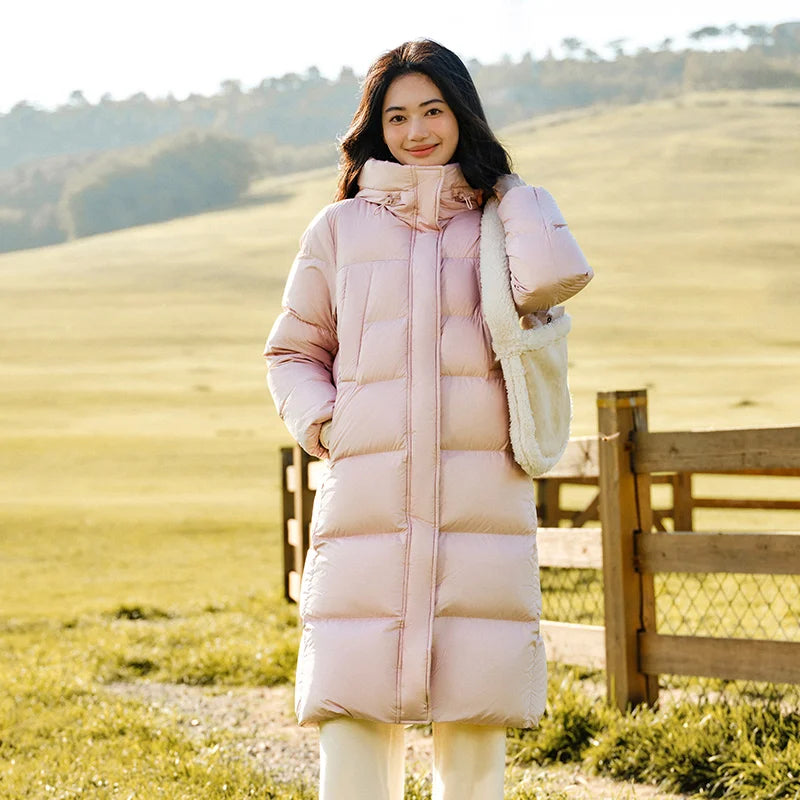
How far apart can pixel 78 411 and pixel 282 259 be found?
47.2 metres

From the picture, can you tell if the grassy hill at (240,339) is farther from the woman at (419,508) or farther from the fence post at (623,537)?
the woman at (419,508)

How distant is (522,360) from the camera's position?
3041 mm

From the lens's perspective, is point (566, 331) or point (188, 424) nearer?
point (566, 331)

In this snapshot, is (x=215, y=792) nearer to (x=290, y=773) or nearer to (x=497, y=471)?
(x=290, y=773)

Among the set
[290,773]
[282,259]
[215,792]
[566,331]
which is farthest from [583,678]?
[282,259]

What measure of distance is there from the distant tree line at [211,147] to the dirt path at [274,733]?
114 m

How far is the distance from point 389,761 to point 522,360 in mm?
989

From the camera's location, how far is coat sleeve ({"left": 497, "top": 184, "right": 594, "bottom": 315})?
301 cm

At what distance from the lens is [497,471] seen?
305cm

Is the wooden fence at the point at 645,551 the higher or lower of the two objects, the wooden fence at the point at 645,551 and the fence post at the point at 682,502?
the higher

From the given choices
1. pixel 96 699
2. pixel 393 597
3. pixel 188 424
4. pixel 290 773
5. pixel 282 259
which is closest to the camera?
pixel 393 597

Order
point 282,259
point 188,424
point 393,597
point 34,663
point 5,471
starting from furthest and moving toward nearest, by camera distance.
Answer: point 282,259, point 188,424, point 5,471, point 34,663, point 393,597

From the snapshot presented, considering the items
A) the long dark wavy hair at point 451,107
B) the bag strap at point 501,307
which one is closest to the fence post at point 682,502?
the long dark wavy hair at point 451,107

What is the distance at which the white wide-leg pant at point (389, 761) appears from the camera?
3002mm
